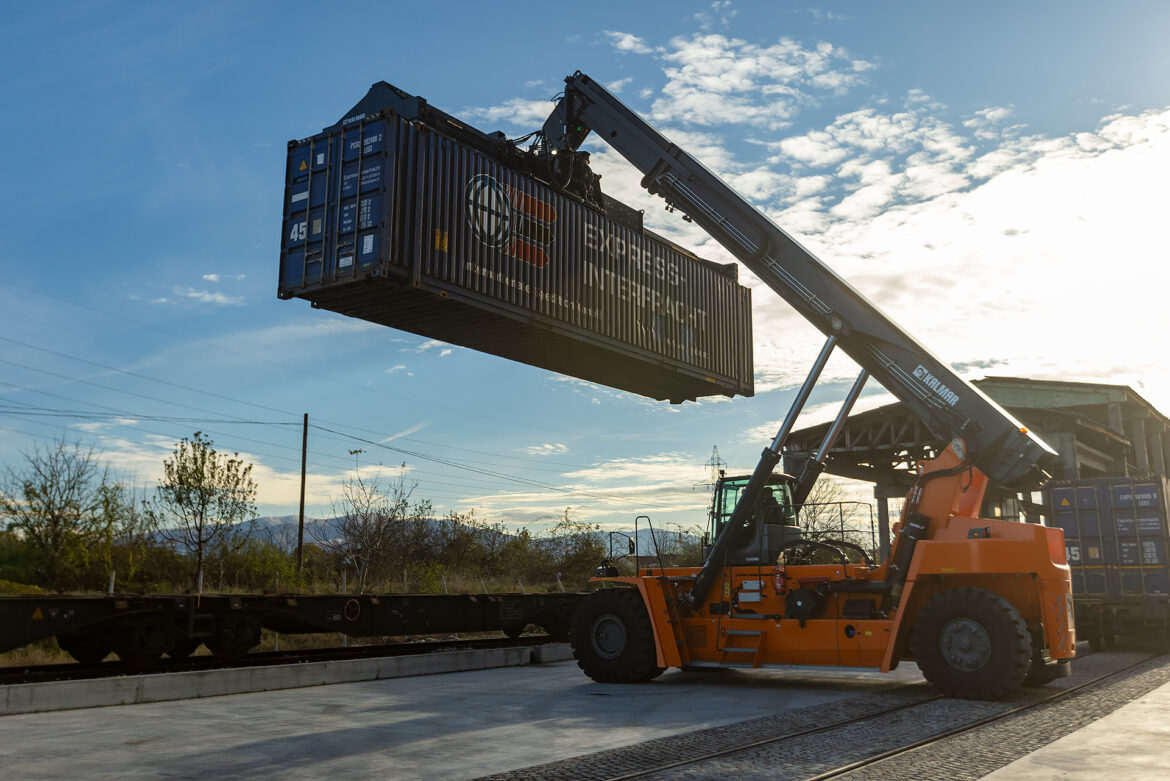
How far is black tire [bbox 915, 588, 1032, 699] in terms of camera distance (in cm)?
949

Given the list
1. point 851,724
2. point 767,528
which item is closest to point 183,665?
point 767,528

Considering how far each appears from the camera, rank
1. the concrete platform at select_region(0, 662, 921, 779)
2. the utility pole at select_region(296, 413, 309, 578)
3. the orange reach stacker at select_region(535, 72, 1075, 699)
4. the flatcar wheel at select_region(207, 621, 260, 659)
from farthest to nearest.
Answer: the utility pole at select_region(296, 413, 309, 578), the flatcar wheel at select_region(207, 621, 260, 659), the orange reach stacker at select_region(535, 72, 1075, 699), the concrete platform at select_region(0, 662, 921, 779)

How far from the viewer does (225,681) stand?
35.5 ft

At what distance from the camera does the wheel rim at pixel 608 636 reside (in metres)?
12.2

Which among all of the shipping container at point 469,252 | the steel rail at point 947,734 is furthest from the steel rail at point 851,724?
the shipping container at point 469,252

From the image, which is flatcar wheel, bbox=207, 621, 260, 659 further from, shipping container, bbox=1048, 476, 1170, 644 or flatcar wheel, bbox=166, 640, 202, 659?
shipping container, bbox=1048, 476, 1170, 644

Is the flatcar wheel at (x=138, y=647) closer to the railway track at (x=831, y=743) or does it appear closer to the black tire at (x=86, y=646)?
the black tire at (x=86, y=646)

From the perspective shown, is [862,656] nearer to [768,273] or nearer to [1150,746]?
[1150,746]

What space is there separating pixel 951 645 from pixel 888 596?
966 millimetres

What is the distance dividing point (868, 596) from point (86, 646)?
1065cm

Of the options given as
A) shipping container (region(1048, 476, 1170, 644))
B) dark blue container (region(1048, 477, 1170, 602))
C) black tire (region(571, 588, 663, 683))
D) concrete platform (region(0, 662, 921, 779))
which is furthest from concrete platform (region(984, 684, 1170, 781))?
dark blue container (region(1048, 477, 1170, 602))

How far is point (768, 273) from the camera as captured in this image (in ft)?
42.1

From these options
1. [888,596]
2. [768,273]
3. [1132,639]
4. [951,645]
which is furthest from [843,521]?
[1132,639]

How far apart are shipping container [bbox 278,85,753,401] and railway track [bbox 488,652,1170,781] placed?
8.75 metres
